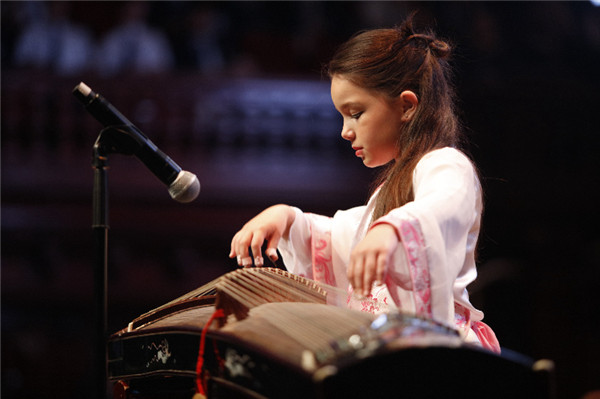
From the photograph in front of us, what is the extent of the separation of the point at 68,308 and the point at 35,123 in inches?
42.3

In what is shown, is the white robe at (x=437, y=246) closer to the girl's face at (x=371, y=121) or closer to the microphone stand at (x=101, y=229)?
the girl's face at (x=371, y=121)

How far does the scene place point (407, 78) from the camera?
1.52 meters

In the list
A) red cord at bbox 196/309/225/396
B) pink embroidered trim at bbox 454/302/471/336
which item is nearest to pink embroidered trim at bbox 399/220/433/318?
Result: pink embroidered trim at bbox 454/302/471/336

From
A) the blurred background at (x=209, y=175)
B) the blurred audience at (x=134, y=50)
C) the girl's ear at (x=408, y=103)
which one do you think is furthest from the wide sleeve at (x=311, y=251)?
the blurred audience at (x=134, y=50)

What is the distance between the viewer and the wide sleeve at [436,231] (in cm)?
107

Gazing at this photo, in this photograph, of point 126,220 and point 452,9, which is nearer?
point 126,220

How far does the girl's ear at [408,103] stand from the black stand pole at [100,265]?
2.18ft

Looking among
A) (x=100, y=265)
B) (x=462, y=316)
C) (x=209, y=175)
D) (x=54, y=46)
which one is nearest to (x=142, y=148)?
(x=100, y=265)

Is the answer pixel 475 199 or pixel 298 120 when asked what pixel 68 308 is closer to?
pixel 298 120

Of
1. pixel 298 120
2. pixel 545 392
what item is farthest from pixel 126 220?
pixel 545 392

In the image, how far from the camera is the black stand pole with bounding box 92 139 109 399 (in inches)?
46.7

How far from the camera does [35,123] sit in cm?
377

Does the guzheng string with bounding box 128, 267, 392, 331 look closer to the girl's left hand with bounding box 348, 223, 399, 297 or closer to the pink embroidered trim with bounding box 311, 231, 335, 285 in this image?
the girl's left hand with bounding box 348, 223, 399, 297

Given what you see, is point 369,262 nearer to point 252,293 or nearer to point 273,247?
point 252,293
